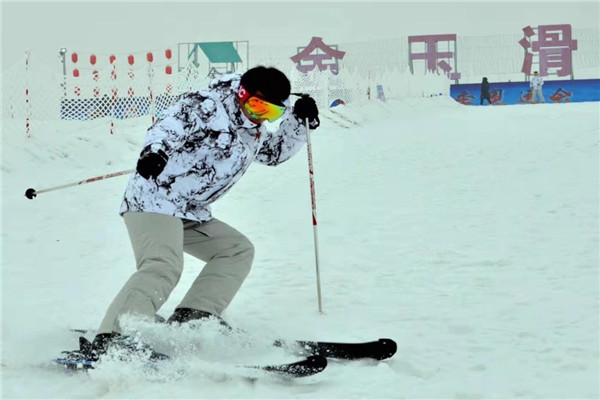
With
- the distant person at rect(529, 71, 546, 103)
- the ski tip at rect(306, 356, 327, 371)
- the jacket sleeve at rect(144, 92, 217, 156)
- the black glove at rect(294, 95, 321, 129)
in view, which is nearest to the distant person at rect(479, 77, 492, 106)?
the distant person at rect(529, 71, 546, 103)

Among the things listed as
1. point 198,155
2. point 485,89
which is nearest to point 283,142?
point 198,155

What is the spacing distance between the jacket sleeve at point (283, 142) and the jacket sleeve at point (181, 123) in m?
0.55

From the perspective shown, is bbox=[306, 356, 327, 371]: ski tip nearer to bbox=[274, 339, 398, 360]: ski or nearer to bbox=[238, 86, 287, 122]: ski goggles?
bbox=[274, 339, 398, 360]: ski

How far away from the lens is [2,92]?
1305 cm

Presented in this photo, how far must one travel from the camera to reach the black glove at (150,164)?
123 inches

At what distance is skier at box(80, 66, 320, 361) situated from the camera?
127 inches

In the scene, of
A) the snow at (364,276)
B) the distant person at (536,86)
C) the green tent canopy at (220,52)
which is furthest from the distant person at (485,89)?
the snow at (364,276)

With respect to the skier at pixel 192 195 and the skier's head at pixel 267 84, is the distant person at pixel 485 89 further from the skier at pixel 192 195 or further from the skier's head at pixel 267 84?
the skier's head at pixel 267 84

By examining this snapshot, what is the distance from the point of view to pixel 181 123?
11.0 feet

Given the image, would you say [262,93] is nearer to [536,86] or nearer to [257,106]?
[257,106]

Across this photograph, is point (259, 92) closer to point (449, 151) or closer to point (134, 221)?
point (134, 221)

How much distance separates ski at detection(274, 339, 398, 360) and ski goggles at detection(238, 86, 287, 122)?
1.08 m

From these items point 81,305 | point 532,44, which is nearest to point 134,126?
point 81,305

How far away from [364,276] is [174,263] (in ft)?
7.33
